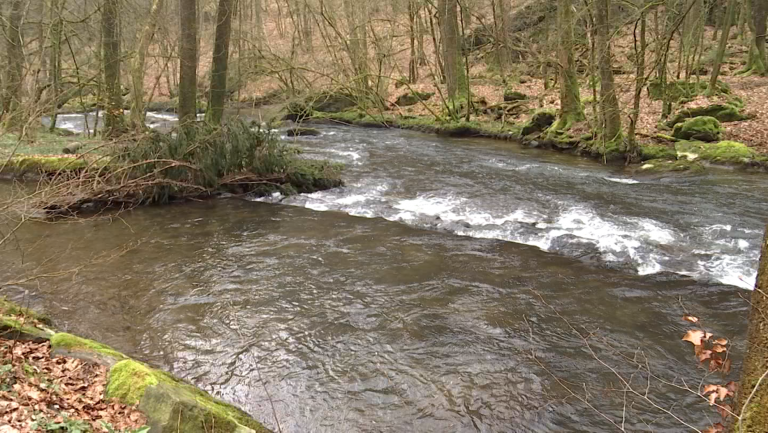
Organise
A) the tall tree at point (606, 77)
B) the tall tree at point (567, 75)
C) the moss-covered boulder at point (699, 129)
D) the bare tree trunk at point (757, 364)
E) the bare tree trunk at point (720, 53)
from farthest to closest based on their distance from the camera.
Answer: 1. the bare tree trunk at point (720, 53)
2. the tall tree at point (567, 75)
3. the moss-covered boulder at point (699, 129)
4. the tall tree at point (606, 77)
5. the bare tree trunk at point (757, 364)

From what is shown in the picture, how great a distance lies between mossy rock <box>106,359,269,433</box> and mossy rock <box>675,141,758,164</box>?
14107mm

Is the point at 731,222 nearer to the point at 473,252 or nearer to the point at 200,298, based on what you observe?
the point at 473,252

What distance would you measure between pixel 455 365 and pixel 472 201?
6.24 metres

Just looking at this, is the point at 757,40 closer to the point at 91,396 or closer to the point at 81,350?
the point at 81,350

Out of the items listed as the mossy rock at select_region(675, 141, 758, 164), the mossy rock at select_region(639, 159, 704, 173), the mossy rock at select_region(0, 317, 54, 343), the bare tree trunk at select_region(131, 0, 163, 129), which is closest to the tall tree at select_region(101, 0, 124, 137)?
the bare tree trunk at select_region(131, 0, 163, 129)

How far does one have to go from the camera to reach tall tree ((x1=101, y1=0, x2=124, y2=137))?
1498cm

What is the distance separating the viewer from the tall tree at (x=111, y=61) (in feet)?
49.2

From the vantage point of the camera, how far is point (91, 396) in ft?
A: 12.6

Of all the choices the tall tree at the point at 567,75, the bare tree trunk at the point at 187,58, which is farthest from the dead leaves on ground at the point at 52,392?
the tall tree at the point at 567,75

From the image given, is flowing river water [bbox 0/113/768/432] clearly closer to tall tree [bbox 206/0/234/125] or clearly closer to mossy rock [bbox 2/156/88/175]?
tall tree [bbox 206/0/234/125]

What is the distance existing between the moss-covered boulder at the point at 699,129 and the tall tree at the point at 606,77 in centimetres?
198

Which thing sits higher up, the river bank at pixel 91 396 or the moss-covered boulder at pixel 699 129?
the moss-covered boulder at pixel 699 129

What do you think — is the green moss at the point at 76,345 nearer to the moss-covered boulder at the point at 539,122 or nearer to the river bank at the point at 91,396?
the river bank at the point at 91,396

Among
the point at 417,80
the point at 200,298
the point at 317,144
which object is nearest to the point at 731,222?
the point at 200,298
